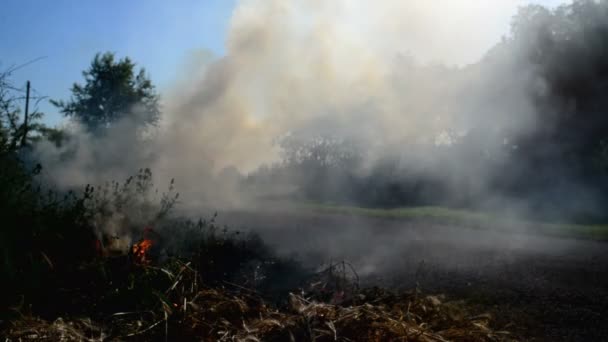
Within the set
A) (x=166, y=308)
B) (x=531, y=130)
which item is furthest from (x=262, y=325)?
(x=531, y=130)

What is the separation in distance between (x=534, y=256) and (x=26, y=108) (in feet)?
23.5

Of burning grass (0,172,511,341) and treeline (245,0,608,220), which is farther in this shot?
treeline (245,0,608,220)

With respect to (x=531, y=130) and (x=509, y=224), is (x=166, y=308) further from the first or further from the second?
(x=531, y=130)

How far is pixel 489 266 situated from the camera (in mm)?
6758

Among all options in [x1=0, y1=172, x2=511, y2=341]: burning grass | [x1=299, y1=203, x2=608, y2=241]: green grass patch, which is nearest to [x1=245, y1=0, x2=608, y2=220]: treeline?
[x1=299, y1=203, x2=608, y2=241]: green grass patch

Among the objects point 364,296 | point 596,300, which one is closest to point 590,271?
point 596,300

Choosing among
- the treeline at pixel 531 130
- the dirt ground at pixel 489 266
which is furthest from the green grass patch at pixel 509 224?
the treeline at pixel 531 130

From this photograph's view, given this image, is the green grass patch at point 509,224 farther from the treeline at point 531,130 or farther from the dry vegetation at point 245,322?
the dry vegetation at point 245,322

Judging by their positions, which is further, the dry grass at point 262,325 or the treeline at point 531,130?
the treeline at point 531,130

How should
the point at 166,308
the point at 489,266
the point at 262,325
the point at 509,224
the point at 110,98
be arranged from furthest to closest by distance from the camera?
the point at 110,98 → the point at 509,224 → the point at 489,266 → the point at 166,308 → the point at 262,325

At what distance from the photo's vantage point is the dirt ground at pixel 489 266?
14.3 feet

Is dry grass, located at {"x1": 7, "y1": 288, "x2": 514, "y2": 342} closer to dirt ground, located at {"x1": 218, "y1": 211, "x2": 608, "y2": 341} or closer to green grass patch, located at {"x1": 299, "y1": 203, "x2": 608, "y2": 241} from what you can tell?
dirt ground, located at {"x1": 218, "y1": 211, "x2": 608, "y2": 341}

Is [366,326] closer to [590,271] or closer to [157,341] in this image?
[157,341]

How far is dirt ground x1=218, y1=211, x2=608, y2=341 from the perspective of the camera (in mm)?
4355
